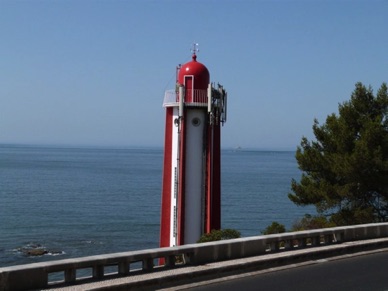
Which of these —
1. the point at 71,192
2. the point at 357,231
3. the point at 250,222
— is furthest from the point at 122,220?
the point at 357,231

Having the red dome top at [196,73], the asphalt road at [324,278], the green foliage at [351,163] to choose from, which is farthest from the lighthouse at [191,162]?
the asphalt road at [324,278]

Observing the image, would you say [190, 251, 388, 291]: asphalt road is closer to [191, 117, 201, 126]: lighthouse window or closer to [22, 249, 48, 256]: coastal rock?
[191, 117, 201, 126]: lighthouse window

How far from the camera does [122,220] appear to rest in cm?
5116

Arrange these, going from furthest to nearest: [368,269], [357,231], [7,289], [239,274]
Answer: [357,231]
[368,269]
[239,274]
[7,289]

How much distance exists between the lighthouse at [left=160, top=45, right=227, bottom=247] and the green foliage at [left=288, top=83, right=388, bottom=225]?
5.30 m

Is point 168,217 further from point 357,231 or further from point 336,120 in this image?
point 357,231

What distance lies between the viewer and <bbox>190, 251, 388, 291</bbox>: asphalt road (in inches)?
434

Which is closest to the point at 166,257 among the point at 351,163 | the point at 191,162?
the point at 191,162

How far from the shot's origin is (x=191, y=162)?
26.6 metres

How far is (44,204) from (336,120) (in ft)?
124

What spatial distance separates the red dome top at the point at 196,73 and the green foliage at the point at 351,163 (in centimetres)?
627

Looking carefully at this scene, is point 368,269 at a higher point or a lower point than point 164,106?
lower

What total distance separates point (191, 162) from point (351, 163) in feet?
22.6

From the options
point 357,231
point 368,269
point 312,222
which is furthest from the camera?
point 312,222
